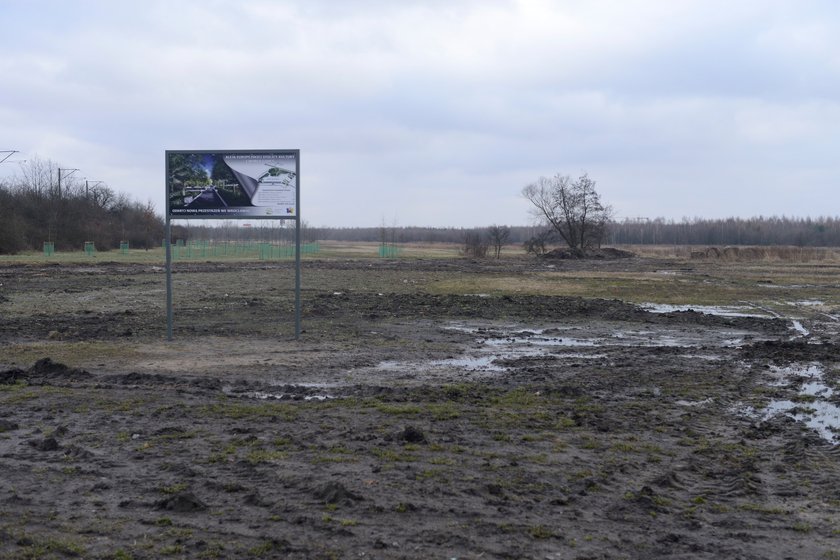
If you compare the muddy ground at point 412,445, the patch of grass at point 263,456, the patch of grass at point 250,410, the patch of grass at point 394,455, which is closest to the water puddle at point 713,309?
the muddy ground at point 412,445

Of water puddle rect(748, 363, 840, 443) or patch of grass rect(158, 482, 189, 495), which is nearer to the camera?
patch of grass rect(158, 482, 189, 495)

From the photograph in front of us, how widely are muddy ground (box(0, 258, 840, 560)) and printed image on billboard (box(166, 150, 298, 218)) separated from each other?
237cm

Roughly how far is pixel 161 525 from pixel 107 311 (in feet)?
53.9

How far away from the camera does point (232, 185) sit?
15211 millimetres

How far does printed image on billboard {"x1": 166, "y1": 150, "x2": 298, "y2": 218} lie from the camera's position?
49.9 ft

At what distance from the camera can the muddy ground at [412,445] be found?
5.12 m

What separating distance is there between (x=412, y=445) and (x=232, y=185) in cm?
916

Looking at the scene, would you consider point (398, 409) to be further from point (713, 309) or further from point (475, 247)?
point (475, 247)

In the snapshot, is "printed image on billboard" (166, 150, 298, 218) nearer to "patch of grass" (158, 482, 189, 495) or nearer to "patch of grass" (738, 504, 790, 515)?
"patch of grass" (158, 482, 189, 495)

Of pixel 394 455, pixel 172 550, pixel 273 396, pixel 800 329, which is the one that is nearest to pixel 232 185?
pixel 273 396

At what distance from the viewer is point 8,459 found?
669 cm

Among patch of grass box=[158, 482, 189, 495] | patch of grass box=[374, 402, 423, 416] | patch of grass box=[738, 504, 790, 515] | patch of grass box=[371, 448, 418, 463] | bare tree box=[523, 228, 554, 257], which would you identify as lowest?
patch of grass box=[738, 504, 790, 515]

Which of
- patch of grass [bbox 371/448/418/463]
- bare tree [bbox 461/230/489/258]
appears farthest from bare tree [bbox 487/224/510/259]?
patch of grass [bbox 371/448/418/463]

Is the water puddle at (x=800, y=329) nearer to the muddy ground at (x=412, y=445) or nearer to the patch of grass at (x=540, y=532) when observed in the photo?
the muddy ground at (x=412, y=445)
